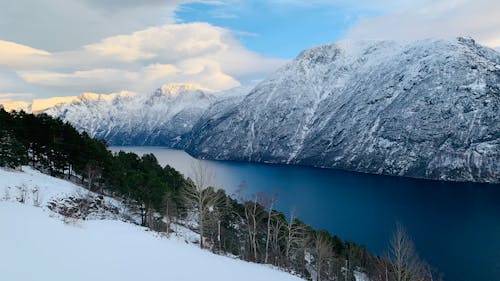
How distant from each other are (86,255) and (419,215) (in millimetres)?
117931

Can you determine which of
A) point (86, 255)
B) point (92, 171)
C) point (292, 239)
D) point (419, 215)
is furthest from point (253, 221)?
point (419, 215)

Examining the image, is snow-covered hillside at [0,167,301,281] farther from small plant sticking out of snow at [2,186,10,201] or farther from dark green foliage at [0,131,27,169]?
dark green foliage at [0,131,27,169]

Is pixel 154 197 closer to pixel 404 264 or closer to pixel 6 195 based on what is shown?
pixel 6 195

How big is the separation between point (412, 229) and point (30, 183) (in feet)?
302

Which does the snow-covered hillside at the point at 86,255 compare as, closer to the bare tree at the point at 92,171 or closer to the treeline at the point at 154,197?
the treeline at the point at 154,197

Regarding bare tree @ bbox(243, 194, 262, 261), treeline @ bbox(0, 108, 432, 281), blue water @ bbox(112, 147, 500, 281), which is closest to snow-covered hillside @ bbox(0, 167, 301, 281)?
bare tree @ bbox(243, 194, 262, 261)

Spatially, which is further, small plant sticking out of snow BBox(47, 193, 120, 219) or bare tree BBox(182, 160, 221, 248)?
bare tree BBox(182, 160, 221, 248)

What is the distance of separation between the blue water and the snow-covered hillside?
43.9 meters

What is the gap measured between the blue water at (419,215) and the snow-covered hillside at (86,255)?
43.9 meters

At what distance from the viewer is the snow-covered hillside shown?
465 inches

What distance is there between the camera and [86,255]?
14383 mm

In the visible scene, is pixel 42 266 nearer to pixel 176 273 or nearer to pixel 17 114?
pixel 176 273

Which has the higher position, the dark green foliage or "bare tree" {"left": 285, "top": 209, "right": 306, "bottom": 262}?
the dark green foliage

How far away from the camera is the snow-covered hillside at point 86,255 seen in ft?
38.7
